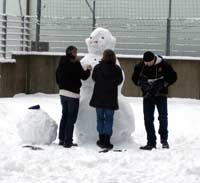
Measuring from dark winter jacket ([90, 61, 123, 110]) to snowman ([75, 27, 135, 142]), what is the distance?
0.34 meters

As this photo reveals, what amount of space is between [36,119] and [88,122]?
83 centimetres

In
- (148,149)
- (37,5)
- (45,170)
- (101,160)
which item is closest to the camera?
(45,170)

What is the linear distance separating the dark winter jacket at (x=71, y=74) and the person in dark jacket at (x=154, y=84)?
2.75 feet

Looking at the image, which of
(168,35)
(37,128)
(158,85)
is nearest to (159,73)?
(158,85)

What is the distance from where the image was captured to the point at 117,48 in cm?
1861

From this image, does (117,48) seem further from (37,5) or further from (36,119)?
(36,119)

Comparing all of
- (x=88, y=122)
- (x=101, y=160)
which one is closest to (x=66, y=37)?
(x=88, y=122)

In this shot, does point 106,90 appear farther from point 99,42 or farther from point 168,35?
point 168,35

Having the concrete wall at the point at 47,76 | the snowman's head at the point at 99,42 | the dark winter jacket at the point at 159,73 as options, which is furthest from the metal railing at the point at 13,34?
the dark winter jacket at the point at 159,73

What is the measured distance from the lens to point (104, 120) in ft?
32.8

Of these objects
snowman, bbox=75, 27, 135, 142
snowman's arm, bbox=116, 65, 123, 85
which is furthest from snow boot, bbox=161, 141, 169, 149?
snowman's arm, bbox=116, 65, 123, 85

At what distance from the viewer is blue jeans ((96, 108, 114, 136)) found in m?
9.92

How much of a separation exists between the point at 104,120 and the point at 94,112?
35 centimetres

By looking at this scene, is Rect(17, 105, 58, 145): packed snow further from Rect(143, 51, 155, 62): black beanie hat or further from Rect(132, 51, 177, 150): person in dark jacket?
Rect(143, 51, 155, 62): black beanie hat
